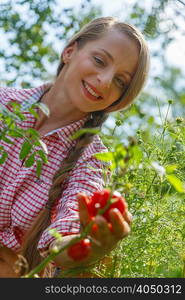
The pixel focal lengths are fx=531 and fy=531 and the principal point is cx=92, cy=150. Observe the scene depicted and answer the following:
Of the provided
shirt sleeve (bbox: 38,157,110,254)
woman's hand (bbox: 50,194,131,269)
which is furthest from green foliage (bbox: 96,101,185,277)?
woman's hand (bbox: 50,194,131,269)

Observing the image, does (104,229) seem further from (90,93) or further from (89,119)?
(89,119)

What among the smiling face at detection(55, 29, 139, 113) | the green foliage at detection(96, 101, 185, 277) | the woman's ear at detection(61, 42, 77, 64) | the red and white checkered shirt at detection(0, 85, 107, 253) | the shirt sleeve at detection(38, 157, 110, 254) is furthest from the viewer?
the woman's ear at detection(61, 42, 77, 64)

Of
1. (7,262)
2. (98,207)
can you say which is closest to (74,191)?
(7,262)

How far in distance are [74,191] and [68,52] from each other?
2.11ft

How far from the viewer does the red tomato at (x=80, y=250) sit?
3.36 feet

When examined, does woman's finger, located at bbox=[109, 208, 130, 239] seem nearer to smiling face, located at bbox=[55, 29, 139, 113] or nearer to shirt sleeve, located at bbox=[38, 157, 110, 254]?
shirt sleeve, located at bbox=[38, 157, 110, 254]

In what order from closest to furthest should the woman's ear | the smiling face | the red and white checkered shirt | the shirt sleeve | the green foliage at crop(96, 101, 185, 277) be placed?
the shirt sleeve, the green foliage at crop(96, 101, 185, 277), the red and white checkered shirt, the smiling face, the woman's ear

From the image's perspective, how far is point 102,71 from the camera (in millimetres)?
1711

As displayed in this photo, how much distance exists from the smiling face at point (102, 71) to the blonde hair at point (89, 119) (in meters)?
0.03

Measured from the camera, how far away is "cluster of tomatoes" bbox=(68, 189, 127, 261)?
96 centimetres

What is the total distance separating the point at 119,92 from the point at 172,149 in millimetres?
344

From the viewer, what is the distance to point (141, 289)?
1045 millimetres

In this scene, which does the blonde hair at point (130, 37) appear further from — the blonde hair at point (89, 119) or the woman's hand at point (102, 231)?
the woman's hand at point (102, 231)

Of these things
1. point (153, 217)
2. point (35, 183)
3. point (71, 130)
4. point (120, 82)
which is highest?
point (120, 82)
